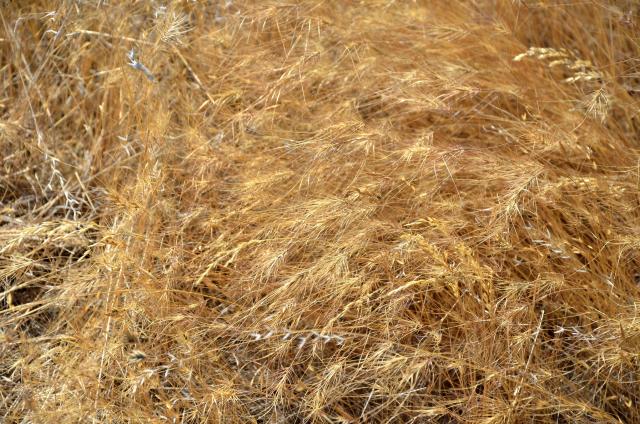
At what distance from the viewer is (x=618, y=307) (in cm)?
167

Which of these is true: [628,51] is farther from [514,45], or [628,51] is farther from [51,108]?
[51,108]

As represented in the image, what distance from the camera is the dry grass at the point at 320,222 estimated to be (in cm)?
162

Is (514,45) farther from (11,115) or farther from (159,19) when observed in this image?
(11,115)

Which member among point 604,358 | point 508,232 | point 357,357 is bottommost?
point 357,357

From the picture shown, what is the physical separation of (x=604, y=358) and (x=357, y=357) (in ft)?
1.64

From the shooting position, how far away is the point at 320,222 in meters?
1.69

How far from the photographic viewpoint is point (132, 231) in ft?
6.10

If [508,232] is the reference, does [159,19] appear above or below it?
above

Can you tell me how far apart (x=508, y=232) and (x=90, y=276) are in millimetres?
888

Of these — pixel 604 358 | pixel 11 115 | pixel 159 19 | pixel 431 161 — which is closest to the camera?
pixel 604 358

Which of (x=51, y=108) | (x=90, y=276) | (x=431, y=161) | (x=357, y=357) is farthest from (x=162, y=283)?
(x=51, y=108)

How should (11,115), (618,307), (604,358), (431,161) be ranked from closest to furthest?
1. (604,358)
2. (618,307)
3. (431,161)
4. (11,115)

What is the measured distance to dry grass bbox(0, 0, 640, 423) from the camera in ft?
5.33

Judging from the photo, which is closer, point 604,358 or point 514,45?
point 604,358
